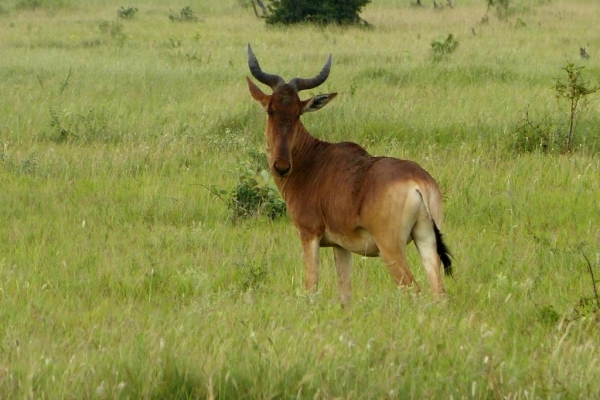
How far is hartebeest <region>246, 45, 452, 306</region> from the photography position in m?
6.24

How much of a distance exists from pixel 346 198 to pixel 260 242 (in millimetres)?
1841

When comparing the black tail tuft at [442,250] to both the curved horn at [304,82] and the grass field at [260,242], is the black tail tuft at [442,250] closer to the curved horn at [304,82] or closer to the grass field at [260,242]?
the grass field at [260,242]

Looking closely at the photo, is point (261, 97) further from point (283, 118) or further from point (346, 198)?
point (346, 198)

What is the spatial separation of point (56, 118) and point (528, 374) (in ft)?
28.6

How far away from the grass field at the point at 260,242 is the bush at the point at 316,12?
7.26m

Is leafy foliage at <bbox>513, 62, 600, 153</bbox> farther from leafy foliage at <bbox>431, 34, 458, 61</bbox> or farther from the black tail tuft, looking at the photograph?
leafy foliage at <bbox>431, 34, 458, 61</bbox>

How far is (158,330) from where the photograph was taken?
525 cm

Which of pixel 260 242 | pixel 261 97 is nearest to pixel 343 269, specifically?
pixel 261 97

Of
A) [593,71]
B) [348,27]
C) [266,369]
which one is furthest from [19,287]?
[348,27]

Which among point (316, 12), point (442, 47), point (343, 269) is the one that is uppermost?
point (343, 269)

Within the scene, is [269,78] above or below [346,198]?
above

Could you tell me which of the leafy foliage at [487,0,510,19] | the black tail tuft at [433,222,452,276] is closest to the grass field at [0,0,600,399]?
the black tail tuft at [433,222,452,276]

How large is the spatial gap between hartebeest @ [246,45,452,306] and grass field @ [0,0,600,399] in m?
0.29

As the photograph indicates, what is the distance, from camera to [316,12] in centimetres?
2698
